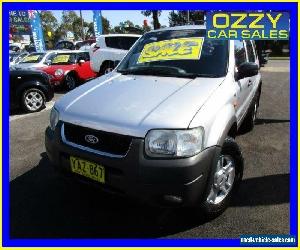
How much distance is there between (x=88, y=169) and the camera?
285 cm

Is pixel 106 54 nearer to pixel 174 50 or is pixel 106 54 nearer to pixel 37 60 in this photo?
pixel 37 60

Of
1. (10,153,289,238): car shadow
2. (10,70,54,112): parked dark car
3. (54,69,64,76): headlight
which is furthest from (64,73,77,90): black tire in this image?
(10,153,289,238): car shadow

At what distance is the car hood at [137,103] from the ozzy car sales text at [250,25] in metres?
0.82

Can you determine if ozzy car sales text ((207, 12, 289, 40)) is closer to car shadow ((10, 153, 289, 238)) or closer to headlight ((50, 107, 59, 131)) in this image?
car shadow ((10, 153, 289, 238))

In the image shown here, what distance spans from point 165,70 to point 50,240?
217cm

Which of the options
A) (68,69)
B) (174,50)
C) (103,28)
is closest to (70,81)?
(68,69)

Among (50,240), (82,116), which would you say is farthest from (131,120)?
(50,240)

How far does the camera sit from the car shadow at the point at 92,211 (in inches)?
119

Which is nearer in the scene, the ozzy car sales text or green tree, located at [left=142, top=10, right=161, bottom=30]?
the ozzy car sales text

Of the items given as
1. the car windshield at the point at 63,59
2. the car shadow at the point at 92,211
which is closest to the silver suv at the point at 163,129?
the car shadow at the point at 92,211

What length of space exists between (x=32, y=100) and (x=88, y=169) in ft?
17.4

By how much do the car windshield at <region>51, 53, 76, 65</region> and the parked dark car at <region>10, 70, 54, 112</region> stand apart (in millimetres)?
2953

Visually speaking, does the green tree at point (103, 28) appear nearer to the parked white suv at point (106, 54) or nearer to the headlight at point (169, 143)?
the parked white suv at point (106, 54)

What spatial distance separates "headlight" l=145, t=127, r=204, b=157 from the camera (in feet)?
8.38
